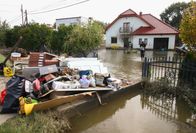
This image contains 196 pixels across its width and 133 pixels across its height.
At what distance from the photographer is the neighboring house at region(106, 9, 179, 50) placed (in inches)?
1121

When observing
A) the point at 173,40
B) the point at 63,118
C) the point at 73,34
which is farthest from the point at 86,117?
the point at 173,40

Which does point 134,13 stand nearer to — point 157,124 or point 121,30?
point 121,30

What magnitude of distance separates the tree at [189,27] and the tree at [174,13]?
3882 cm

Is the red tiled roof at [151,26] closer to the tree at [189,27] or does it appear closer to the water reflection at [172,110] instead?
the tree at [189,27]

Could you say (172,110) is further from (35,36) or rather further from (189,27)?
(35,36)

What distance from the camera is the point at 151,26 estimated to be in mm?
30375

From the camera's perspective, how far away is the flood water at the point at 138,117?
5.07 metres

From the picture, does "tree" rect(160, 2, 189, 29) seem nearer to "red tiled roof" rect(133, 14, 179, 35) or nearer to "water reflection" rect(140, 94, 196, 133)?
"red tiled roof" rect(133, 14, 179, 35)

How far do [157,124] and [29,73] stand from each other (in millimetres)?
4586

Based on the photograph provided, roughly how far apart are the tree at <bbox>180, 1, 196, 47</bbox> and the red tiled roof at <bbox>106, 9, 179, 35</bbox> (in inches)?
858

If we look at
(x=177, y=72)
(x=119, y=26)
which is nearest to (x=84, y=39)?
(x=177, y=72)

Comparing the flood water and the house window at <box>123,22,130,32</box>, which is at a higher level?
the house window at <box>123,22,130,32</box>

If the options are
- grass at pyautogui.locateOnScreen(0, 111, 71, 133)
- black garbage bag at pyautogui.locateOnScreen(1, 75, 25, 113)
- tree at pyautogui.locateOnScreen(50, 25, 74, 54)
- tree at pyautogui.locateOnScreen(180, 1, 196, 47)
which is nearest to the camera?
grass at pyautogui.locateOnScreen(0, 111, 71, 133)

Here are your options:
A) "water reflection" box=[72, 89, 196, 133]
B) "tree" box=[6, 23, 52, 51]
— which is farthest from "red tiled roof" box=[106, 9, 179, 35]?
"water reflection" box=[72, 89, 196, 133]
